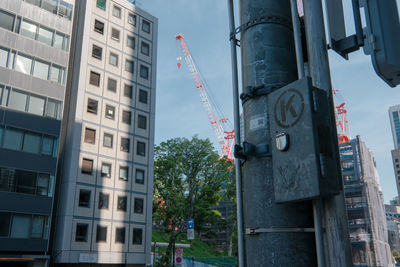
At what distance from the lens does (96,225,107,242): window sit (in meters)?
39.0

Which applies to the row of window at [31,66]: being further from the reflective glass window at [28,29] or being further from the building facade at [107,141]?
the building facade at [107,141]

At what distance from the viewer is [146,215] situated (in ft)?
146

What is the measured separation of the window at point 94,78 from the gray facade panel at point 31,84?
5842 millimetres

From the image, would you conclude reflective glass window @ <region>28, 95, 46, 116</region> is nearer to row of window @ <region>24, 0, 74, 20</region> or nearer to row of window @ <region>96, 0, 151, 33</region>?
row of window @ <region>24, 0, 74, 20</region>

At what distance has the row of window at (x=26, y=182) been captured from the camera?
31531 mm

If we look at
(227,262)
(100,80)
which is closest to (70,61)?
(100,80)

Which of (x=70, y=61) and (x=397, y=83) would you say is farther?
(x=70, y=61)

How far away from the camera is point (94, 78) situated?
43.4 m

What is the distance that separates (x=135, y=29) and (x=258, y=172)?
4896cm

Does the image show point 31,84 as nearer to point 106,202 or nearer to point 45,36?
point 45,36

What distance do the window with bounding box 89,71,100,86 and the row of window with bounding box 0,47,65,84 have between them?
5.02 meters

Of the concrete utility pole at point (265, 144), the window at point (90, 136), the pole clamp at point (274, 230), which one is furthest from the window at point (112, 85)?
the pole clamp at point (274, 230)

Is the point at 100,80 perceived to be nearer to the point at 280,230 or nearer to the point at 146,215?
the point at 146,215

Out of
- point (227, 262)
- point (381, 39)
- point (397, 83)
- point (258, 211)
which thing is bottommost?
point (227, 262)
